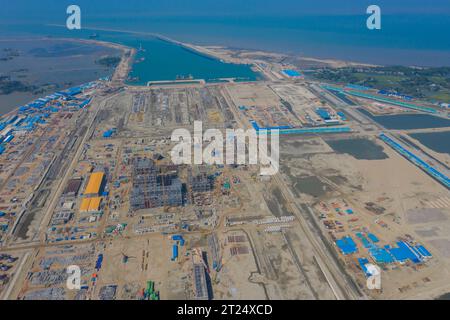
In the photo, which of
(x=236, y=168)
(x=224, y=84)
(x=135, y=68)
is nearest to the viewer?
(x=236, y=168)

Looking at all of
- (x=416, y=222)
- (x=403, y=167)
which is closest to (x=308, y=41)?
(x=403, y=167)

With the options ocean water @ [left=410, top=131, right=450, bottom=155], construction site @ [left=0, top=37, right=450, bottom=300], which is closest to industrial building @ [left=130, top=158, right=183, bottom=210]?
construction site @ [left=0, top=37, right=450, bottom=300]

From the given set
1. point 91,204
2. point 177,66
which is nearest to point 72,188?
point 91,204

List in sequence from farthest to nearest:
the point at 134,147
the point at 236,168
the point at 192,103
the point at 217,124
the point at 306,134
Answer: the point at 192,103
the point at 217,124
the point at 306,134
the point at 134,147
the point at 236,168

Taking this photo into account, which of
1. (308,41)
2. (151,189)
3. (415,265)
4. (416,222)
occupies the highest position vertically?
(308,41)

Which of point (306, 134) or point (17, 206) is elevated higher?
point (306, 134)

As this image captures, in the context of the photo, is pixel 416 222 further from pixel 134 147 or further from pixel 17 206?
pixel 17 206
